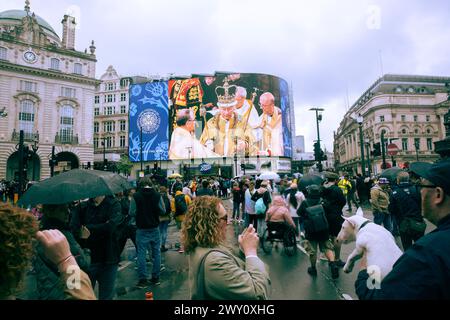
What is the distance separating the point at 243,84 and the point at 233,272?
58.2m

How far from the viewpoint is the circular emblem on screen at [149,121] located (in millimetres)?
56469

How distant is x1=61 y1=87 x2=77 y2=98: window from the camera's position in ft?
135

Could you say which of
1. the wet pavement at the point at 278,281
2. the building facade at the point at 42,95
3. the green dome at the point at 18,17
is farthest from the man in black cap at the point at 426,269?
the green dome at the point at 18,17

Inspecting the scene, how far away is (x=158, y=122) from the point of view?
5641 centimetres

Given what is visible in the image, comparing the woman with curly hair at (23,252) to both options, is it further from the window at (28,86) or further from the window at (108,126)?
the window at (108,126)

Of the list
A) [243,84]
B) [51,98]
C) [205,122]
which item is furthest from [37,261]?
[243,84]

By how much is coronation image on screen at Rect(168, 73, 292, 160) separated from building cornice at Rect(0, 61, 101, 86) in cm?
1818

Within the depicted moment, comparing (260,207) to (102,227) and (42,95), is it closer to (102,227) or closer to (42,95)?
(102,227)

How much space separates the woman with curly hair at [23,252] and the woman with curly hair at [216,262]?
0.75 m

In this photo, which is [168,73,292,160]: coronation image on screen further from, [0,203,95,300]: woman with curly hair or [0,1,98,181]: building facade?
[0,203,95,300]: woman with curly hair
